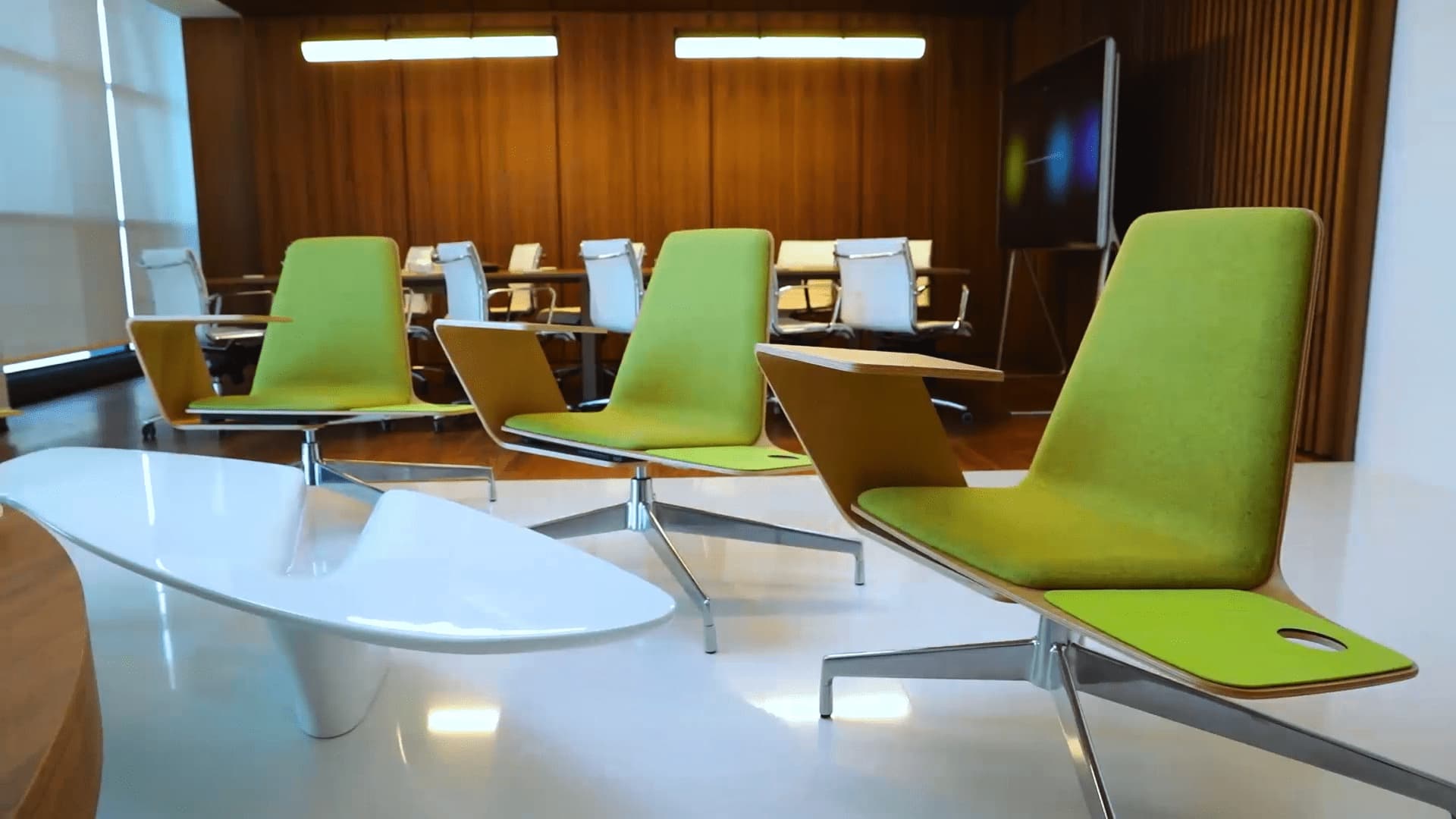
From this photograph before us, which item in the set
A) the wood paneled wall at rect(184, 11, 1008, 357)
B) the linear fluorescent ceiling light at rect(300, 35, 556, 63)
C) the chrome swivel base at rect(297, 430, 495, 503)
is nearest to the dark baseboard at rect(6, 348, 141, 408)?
the wood paneled wall at rect(184, 11, 1008, 357)

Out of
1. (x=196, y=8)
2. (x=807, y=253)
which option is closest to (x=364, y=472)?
(x=807, y=253)

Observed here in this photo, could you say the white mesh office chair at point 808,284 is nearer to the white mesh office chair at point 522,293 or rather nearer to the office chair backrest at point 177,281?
the white mesh office chair at point 522,293

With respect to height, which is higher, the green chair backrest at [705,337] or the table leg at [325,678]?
the green chair backrest at [705,337]

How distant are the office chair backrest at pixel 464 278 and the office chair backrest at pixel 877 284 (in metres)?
1.79

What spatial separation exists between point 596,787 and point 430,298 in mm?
6629

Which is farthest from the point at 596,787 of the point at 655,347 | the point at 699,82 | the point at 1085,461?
the point at 699,82

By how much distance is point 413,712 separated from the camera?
5.40 ft

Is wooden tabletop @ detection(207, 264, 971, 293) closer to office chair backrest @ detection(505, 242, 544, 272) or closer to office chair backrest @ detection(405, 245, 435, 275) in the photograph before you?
office chair backrest @ detection(405, 245, 435, 275)

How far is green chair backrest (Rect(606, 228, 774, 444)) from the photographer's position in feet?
7.66

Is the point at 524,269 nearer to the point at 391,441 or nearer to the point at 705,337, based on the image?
the point at 391,441

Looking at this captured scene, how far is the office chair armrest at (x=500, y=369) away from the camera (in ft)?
7.20

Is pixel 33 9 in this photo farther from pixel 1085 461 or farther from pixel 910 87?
pixel 1085 461

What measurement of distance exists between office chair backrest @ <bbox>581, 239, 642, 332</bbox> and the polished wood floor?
85cm

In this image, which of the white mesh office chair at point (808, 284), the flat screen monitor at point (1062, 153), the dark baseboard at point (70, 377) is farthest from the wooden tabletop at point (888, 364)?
the dark baseboard at point (70, 377)
